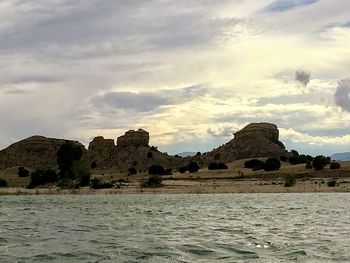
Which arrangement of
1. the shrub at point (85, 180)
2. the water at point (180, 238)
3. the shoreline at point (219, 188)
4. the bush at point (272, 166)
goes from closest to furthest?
the water at point (180, 238) < the shoreline at point (219, 188) < the shrub at point (85, 180) < the bush at point (272, 166)

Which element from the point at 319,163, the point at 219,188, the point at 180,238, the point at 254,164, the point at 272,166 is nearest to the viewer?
the point at 180,238

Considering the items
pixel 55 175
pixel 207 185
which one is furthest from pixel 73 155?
pixel 207 185

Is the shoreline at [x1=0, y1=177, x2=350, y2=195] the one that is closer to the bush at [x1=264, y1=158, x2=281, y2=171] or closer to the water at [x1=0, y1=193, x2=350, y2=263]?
the bush at [x1=264, y1=158, x2=281, y2=171]

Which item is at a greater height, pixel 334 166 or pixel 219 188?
pixel 334 166

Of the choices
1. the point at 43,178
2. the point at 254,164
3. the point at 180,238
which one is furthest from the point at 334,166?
the point at 180,238

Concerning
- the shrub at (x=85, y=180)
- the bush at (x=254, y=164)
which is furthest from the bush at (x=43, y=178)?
the bush at (x=254, y=164)

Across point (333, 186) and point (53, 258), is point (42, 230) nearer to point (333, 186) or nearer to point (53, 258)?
point (53, 258)

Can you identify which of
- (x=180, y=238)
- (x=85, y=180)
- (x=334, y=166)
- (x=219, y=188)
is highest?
(x=334, y=166)

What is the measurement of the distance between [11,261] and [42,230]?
16.9 meters

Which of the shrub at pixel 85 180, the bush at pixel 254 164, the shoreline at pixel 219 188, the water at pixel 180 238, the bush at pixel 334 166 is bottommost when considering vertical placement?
the water at pixel 180 238

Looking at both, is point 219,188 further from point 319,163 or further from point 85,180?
point 319,163

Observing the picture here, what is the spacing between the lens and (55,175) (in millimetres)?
167750

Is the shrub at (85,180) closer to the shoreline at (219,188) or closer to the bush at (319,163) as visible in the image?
the shoreline at (219,188)

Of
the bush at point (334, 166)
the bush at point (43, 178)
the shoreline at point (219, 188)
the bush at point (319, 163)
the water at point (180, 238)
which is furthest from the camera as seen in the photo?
the bush at point (43, 178)
